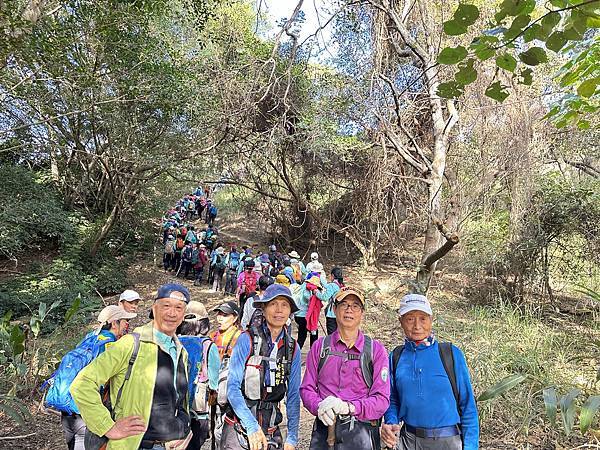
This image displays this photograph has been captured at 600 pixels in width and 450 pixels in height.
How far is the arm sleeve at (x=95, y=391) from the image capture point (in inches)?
77.9

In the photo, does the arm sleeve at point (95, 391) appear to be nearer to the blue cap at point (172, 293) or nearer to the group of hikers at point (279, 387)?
the group of hikers at point (279, 387)

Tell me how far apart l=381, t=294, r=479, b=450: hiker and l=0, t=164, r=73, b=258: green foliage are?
35.8 feet

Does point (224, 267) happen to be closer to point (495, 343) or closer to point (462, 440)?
point (495, 343)

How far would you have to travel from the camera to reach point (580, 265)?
9164 millimetres

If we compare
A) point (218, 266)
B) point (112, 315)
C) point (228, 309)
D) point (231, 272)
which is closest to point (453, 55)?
point (228, 309)

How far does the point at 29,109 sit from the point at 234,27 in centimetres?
648

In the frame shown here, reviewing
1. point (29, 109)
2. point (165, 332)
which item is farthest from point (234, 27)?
point (165, 332)

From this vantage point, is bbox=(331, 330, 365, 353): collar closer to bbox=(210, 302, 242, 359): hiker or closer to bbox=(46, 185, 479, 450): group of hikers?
bbox=(46, 185, 479, 450): group of hikers

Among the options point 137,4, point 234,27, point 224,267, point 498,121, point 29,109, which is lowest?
point 224,267

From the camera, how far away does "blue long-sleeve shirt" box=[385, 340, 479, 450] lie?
2.31 metres

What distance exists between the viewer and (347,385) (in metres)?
2.40

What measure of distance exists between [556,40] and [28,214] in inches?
499

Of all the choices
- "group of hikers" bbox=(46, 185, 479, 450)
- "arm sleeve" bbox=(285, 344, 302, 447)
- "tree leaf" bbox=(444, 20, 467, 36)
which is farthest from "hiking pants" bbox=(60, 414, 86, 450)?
"tree leaf" bbox=(444, 20, 467, 36)

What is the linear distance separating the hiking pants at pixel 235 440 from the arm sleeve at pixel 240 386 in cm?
12
